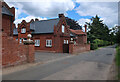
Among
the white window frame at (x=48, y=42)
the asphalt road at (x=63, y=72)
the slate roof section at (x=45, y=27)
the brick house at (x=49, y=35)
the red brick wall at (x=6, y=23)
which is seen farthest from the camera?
the slate roof section at (x=45, y=27)

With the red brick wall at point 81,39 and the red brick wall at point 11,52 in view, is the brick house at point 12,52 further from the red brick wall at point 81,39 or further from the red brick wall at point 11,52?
the red brick wall at point 81,39

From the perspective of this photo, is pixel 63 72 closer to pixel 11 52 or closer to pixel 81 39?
pixel 11 52

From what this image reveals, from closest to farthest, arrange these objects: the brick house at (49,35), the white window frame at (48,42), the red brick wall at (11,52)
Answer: the red brick wall at (11,52) < the brick house at (49,35) < the white window frame at (48,42)

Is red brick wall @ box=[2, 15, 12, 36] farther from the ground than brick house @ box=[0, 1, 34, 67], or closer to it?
farther from the ground

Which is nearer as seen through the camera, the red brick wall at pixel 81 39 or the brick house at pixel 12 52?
the brick house at pixel 12 52

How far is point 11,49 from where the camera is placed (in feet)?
28.0

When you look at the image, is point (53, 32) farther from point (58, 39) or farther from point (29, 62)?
point (29, 62)

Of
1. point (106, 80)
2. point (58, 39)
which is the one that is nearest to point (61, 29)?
point (58, 39)

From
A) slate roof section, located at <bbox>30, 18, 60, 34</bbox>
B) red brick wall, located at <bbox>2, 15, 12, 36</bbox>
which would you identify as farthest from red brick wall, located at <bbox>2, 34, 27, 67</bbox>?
slate roof section, located at <bbox>30, 18, 60, 34</bbox>

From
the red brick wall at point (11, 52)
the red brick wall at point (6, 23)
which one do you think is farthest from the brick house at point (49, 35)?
the red brick wall at point (11, 52)

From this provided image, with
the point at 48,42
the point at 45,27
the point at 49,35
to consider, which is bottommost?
the point at 48,42

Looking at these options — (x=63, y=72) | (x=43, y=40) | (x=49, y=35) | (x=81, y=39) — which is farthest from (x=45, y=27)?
(x=63, y=72)

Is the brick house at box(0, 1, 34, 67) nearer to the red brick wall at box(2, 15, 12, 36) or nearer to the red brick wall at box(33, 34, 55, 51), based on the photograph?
the red brick wall at box(2, 15, 12, 36)

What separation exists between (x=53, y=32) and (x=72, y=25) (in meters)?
50.6
